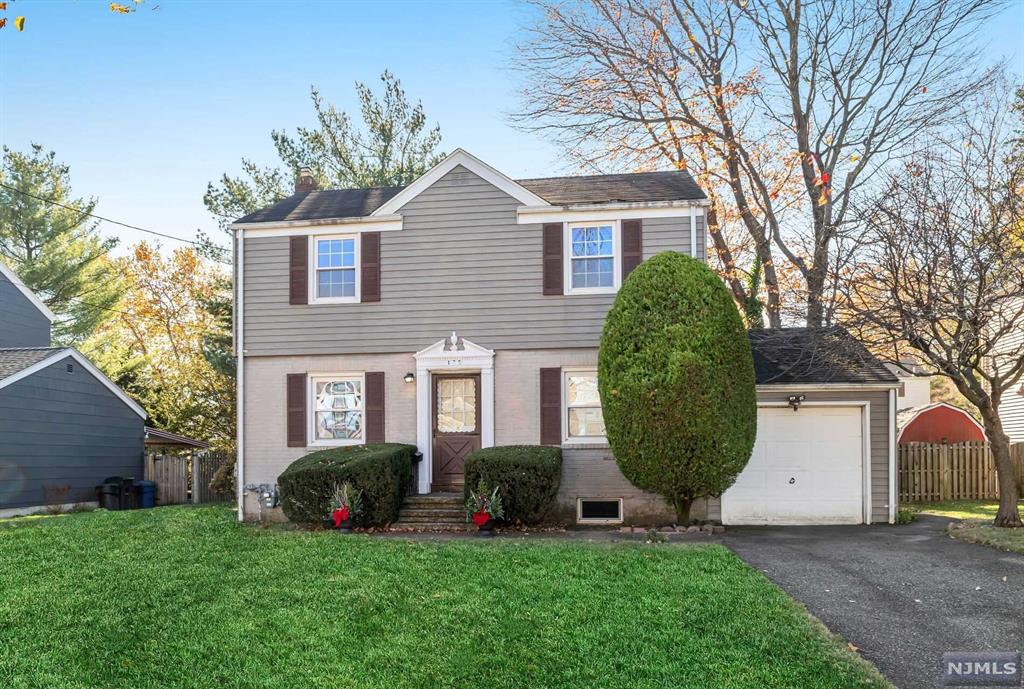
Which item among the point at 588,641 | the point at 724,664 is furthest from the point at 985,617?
the point at 588,641

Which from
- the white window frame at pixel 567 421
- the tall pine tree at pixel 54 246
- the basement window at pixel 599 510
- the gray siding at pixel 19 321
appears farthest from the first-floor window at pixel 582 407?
the tall pine tree at pixel 54 246

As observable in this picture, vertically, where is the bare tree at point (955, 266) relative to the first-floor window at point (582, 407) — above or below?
above

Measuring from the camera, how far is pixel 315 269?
44.9 ft

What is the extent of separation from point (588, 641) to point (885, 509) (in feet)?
27.6

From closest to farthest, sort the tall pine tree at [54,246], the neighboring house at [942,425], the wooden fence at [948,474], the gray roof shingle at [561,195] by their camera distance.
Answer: the gray roof shingle at [561,195]
the wooden fence at [948,474]
the neighboring house at [942,425]
the tall pine tree at [54,246]

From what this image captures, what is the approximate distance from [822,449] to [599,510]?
12.2ft

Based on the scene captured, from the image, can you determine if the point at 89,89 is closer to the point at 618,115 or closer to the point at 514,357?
the point at 514,357

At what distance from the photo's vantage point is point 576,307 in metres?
13.0

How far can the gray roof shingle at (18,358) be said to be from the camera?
1677cm

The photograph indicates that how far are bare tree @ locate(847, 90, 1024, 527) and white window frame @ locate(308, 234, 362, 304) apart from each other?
782 cm

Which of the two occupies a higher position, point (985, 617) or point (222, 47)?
point (222, 47)

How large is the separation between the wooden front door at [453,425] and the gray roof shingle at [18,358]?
9.59 meters

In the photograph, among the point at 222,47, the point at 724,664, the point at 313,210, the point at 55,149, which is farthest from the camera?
the point at 55,149

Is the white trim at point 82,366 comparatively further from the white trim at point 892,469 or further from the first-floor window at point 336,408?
the white trim at point 892,469
